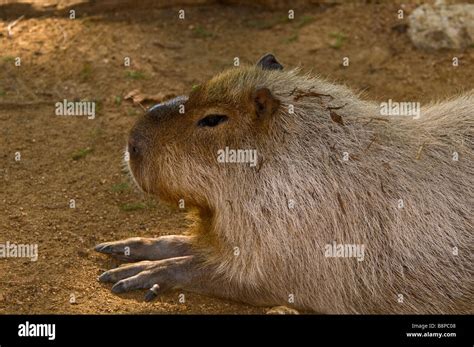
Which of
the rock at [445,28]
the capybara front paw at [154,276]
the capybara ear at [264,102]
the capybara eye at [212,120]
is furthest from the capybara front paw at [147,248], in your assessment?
the rock at [445,28]

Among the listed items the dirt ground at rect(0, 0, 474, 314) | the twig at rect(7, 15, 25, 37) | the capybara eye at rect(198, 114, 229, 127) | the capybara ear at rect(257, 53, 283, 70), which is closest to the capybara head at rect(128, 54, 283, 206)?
the capybara eye at rect(198, 114, 229, 127)

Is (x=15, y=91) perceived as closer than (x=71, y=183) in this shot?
No

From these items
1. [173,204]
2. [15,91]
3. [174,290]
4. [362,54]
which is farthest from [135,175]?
[362,54]

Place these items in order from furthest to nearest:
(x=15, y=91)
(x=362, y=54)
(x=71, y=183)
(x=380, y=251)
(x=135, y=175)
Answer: (x=362, y=54) < (x=15, y=91) < (x=71, y=183) < (x=135, y=175) < (x=380, y=251)

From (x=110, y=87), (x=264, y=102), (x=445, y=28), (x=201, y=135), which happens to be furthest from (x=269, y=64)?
(x=445, y=28)

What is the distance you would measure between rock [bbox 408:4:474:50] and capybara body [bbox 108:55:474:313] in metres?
3.58

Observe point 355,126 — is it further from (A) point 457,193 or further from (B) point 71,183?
(B) point 71,183

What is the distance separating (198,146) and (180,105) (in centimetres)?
34

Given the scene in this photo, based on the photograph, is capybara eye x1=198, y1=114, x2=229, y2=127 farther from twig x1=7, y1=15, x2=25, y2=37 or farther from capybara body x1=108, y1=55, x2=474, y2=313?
twig x1=7, y1=15, x2=25, y2=37

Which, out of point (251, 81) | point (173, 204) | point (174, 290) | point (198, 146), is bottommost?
point (174, 290)

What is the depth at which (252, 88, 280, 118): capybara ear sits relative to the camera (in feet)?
17.0

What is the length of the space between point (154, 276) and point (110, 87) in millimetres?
3094

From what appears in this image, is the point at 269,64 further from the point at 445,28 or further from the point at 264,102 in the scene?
the point at 445,28

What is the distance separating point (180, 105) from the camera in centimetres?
543
